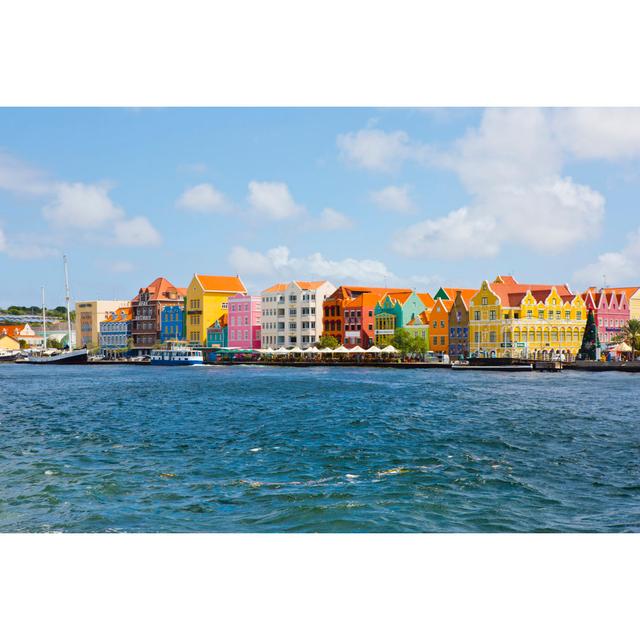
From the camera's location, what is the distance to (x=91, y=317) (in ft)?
266

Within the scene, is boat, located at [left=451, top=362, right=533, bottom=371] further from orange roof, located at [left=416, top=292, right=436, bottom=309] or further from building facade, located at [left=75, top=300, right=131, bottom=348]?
building facade, located at [left=75, top=300, right=131, bottom=348]

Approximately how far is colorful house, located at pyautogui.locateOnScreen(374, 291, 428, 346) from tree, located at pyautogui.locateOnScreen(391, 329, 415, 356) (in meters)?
2.18

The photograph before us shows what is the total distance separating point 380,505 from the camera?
853 centimetres

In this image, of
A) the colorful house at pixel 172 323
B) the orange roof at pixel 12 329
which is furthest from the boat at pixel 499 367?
the orange roof at pixel 12 329

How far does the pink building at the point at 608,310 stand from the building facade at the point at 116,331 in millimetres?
42154

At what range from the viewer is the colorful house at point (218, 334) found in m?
65.8

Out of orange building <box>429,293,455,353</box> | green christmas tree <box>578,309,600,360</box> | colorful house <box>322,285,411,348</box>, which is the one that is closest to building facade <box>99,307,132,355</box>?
colorful house <box>322,285,411,348</box>

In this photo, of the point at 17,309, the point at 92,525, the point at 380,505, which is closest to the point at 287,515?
the point at 380,505

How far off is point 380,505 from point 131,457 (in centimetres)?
480

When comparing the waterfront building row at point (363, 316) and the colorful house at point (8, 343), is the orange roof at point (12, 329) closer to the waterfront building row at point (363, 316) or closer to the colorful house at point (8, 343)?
the colorful house at point (8, 343)

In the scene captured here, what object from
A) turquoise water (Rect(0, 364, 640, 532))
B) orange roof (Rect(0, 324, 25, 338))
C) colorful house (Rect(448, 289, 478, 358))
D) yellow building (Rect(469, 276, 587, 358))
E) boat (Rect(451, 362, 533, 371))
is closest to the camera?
turquoise water (Rect(0, 364, 640, 532))

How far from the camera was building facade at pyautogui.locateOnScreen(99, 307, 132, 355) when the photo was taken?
75688 millimetres

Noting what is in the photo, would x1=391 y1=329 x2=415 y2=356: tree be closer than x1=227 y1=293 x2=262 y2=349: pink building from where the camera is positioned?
Yes

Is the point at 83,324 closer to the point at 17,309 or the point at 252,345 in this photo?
the point at 17,309
